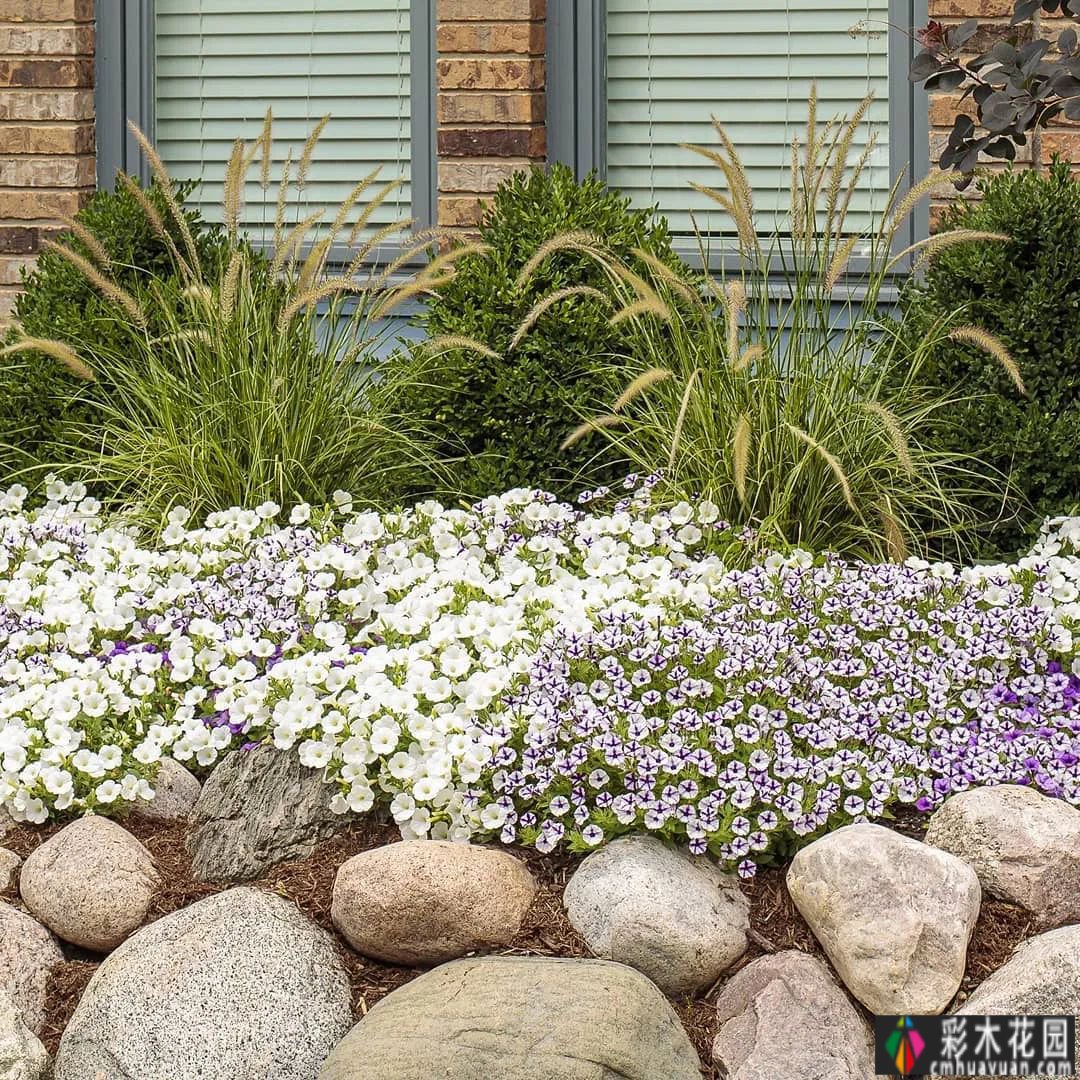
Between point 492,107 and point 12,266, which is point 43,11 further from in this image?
point 492,107

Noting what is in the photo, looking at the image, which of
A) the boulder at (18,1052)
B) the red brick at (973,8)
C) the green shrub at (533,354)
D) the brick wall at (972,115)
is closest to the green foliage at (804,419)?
the green shrub at (533,354)

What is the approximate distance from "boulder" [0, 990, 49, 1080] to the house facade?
327cm

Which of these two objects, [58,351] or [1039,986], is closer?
[1039,986]

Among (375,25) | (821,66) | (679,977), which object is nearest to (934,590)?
(679,977)

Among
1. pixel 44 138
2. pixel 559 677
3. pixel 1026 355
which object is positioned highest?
pixel 44 138

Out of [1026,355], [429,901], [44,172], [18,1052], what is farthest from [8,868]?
[44,172]

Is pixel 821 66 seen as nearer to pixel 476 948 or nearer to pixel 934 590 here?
pixel 934 590

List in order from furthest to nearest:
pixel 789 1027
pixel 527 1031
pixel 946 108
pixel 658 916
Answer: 1. pixel 946 108
2. pixel 658 916
3. pixel 789 1027
4. pixel 527 1031

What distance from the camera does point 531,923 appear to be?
3252 millimetres

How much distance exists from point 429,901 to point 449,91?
3953 mm

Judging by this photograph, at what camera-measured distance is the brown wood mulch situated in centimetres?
318

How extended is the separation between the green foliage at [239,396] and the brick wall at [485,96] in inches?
39.4

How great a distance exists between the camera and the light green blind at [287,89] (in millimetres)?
6699

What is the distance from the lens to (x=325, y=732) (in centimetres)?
364
